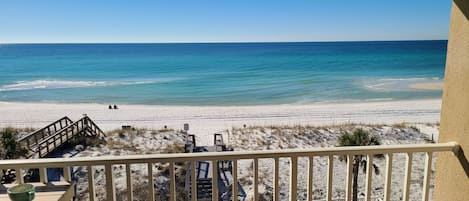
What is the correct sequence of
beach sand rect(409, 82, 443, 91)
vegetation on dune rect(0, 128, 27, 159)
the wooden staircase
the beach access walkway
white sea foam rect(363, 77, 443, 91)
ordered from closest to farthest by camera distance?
the beach access walkway < vegetation on dune rect(0, 128, 27, 159) < the wooden staircase < beach sand rect(409, 82, 443, 91) < white sea foam rect(363, 77, 443, 91)

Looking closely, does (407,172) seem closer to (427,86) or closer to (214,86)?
(214,86)

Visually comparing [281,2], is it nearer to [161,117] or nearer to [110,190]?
[161,117]

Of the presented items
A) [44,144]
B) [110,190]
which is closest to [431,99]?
[44,144]

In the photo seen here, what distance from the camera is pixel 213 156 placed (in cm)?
165

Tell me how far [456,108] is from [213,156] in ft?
4.03

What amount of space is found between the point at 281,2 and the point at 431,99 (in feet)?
67.5

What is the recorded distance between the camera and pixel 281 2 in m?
32.7

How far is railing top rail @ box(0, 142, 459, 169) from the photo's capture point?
60.9 inches

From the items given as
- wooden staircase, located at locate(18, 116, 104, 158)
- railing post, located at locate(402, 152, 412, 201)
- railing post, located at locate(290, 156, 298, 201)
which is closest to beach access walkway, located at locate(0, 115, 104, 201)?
wooden staircase, located at locate(18, 116, 104, 158)

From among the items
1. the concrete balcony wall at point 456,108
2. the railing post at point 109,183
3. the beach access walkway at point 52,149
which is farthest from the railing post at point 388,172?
the beach access walkway at point 52,149

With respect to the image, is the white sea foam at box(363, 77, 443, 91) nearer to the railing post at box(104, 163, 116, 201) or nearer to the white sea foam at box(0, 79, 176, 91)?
the white sea foam at box(0, 79, 176, 91)

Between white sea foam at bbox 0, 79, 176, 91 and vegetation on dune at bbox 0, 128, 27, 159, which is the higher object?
white sea foam at bbox 0, 79, 176, 91

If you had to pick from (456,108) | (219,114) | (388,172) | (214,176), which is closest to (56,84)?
(219,114)

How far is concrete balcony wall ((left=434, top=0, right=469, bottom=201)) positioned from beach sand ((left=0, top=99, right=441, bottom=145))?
805 centimetres
